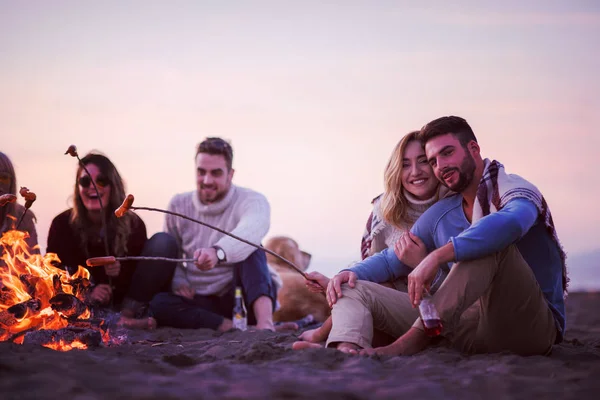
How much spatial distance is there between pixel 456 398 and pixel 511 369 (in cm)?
62

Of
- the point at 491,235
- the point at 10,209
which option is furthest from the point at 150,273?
the point at 491,235

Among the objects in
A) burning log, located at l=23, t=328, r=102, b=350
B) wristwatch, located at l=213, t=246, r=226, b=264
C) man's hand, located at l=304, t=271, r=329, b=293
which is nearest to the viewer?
burning log, located at l=23, t=328, r=102, b=350

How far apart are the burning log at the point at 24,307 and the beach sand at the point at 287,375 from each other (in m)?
0.49

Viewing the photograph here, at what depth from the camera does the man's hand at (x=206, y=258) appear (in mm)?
5305

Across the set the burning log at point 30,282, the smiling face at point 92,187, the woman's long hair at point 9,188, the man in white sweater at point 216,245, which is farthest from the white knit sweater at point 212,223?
the burning log at point 30,282

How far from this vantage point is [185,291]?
5949 mm

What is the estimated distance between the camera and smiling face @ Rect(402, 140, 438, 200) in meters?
4.15

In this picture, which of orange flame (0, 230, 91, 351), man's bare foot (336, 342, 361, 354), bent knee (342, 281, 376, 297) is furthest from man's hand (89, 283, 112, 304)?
man's bare foot (336, 342, 361, 354)

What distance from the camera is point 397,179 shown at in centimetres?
425

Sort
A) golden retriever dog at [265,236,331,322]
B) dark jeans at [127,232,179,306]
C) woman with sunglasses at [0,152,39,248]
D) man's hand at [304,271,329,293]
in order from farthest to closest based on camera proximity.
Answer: golden retriever dog at [265,236,331,322]
dark jeans at [127,232,179,306]
woman with sunglasses at [0,152,39,248]
man's hand at [304,271,329,293]

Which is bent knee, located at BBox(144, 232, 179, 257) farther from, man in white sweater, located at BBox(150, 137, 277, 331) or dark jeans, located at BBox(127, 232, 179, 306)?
man in white sweater, located at BBox(150, 137, 277, 331)

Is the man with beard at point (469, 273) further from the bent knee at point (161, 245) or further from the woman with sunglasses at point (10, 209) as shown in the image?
the woman with sunglasses at point (10, 209)

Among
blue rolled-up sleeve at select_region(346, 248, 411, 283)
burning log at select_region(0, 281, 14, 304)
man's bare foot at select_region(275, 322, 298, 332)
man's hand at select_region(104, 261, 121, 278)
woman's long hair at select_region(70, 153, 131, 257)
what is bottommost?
man's bare foot at select_region(275, 322, 298, 332)

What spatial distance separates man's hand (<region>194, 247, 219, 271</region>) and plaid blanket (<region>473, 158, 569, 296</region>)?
2.42 meters
